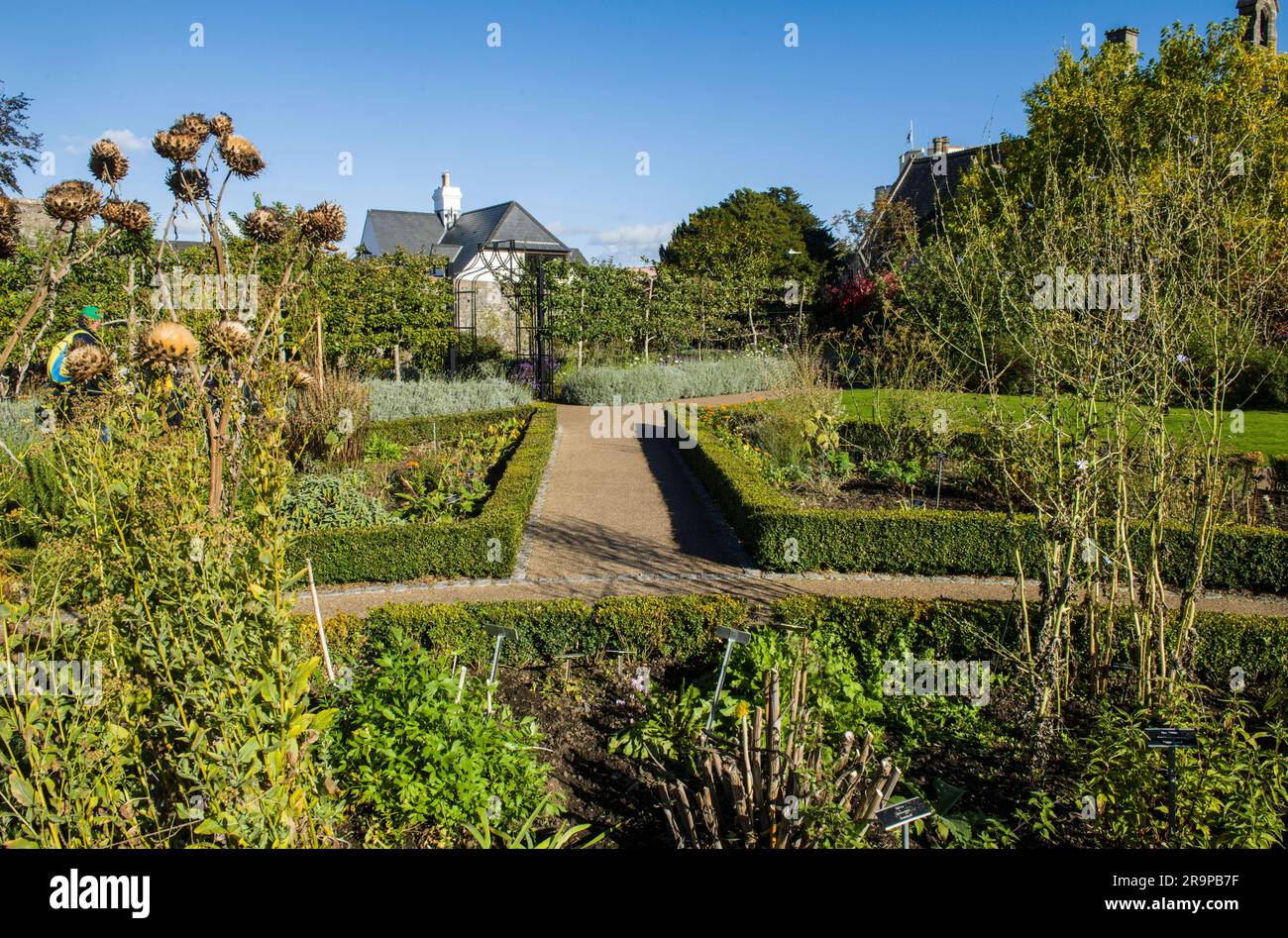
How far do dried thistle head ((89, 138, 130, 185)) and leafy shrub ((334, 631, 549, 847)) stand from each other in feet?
6.89

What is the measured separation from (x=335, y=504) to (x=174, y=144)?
A: 16.2 feet

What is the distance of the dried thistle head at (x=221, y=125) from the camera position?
3.37 meters

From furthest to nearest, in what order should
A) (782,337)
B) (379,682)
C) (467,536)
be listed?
(782,337), (467,536), (379,682)

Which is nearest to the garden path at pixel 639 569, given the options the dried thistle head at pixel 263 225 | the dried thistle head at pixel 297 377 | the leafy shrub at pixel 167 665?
the dried thistle head at pixel 263 225

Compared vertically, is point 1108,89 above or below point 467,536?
above

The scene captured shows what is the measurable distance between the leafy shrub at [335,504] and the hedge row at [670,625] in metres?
2.57

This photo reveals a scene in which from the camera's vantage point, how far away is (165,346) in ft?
8.59

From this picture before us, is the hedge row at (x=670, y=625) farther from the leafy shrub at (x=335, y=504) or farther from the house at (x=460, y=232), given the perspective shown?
the house at (x=460, y=232)

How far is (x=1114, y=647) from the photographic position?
184 inches

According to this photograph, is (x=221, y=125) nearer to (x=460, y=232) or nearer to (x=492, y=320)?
(x=492, y=320)

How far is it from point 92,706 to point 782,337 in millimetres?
24016

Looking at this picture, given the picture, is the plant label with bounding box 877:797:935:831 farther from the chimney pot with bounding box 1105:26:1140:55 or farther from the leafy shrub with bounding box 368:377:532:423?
the chimney pot with bounding box 1105:26:1140:55
